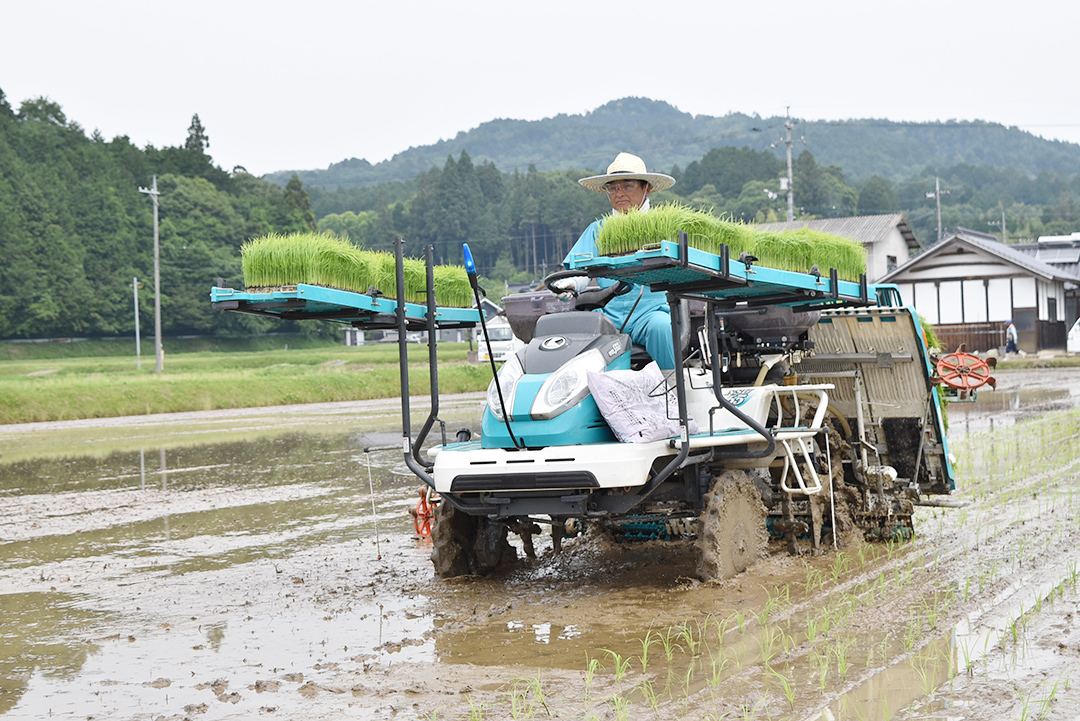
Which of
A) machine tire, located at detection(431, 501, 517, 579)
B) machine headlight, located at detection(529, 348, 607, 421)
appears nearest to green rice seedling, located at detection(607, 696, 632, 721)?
machine headlight, located at detection(529, 348, 607, 421)

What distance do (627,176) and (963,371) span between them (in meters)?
3.64

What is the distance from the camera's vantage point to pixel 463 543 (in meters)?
7.48

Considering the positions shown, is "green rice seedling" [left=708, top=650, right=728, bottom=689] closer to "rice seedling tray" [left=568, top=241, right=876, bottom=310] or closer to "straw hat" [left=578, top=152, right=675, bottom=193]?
"rice seedling tray" [left=568, top=241, right=876, bottom=310]

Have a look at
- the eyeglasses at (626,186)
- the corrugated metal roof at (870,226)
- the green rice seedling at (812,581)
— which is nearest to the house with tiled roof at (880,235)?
the corrugated metal roof at (870,226)

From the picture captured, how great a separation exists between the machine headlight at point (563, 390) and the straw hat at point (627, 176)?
1737 millimetres

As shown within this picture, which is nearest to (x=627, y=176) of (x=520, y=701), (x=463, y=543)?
(x=463, y=543)

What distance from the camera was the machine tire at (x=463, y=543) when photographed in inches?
291

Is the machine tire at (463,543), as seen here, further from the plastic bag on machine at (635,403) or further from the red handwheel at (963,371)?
the red handwheel at (963,371)

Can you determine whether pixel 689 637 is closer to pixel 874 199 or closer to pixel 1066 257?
pixel 1066 257

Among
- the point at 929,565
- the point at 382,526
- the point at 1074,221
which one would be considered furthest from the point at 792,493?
the point at 1074,221

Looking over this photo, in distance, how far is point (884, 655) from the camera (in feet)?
17.6

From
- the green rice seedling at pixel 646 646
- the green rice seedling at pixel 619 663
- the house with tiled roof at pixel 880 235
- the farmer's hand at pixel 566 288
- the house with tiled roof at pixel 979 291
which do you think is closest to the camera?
the green rice seedling at pixel 619 663

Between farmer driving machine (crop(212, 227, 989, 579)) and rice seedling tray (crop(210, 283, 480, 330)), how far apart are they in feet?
0.05

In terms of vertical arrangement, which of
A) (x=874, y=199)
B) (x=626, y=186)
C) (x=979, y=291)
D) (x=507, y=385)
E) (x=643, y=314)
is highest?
(x=874, y=199)
